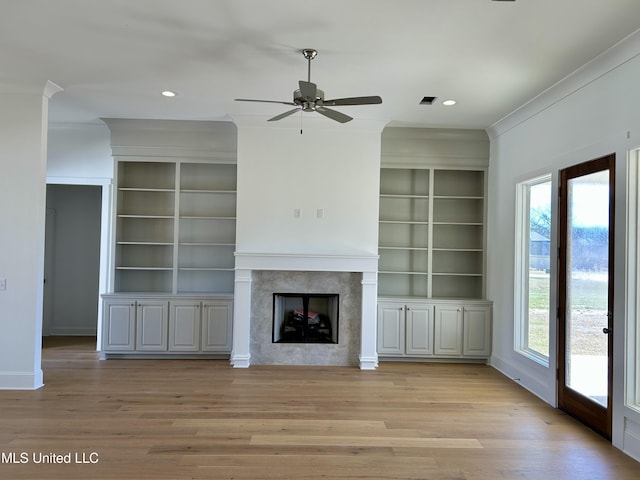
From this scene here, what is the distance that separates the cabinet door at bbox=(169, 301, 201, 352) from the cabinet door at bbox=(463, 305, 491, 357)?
11.6 feet

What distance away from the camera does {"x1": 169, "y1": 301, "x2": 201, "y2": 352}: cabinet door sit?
5.52m

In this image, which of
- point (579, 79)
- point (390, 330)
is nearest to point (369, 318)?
point (390, 330)

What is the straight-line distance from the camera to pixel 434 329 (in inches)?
221

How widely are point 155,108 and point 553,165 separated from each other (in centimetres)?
447

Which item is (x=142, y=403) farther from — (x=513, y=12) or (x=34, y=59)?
(x=513, y=12)

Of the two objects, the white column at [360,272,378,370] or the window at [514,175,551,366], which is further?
the white column at [360,272,378,370]

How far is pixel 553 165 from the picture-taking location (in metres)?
4.20

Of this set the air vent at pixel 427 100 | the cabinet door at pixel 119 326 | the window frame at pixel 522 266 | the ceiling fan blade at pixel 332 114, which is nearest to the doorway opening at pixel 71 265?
the cabinet door at pixel 119 326

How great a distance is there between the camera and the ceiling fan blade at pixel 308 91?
311 cm

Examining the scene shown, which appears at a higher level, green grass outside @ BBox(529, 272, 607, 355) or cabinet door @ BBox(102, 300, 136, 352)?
green grass outside @ BBox(529, 272, 607, 355)

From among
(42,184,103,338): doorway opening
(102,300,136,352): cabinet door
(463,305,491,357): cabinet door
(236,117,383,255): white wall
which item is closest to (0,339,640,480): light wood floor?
(102,300,136,352): cabinet door

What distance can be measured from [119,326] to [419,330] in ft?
12.9

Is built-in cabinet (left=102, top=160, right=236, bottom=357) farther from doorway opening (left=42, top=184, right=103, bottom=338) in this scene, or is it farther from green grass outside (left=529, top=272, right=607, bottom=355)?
green grass outside (left=529, top=272, right=607, bottom=355)

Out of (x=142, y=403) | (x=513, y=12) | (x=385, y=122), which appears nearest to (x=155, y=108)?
(x=385, y=122)
